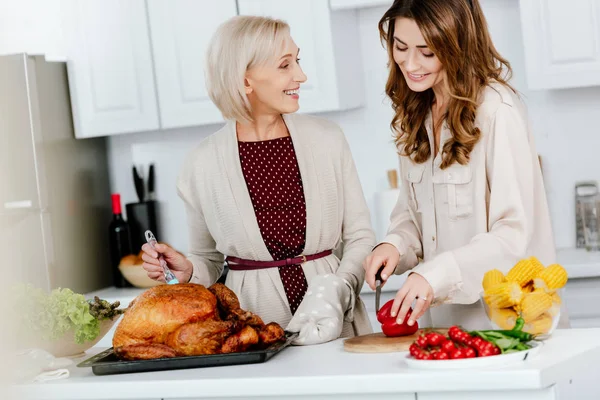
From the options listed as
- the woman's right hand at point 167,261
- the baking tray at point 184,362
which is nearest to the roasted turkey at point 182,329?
the baking tray at point 184,362

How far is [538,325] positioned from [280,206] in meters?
0.83

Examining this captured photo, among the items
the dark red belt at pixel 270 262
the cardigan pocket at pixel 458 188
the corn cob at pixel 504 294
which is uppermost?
the cardigan pocket at pixel 458 188

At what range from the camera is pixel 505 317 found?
151cm

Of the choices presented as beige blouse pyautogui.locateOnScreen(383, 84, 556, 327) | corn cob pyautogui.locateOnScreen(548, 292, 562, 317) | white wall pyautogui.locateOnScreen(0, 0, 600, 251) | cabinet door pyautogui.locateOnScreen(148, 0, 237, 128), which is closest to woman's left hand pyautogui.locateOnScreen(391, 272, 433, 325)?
beige blouse pyautogui.locateOnScreen(383, 84, 556, 327)

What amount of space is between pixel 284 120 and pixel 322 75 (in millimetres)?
1156

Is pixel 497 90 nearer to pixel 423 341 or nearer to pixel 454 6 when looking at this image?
pixel 454 6

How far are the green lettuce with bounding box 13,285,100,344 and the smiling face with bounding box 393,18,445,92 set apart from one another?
881 millimetres

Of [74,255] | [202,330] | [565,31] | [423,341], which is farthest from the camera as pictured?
[74,255]

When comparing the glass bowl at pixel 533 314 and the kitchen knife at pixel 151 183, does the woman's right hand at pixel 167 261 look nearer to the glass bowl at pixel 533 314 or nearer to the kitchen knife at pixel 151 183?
the glass bowl at pixel 533 314

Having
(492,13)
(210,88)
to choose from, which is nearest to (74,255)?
(210,88)

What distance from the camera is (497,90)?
1851mm

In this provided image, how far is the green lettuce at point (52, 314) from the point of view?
1.79 m

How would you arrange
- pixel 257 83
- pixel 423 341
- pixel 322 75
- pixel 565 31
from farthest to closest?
pixel 322 75 < pixel 565 31 < pixel 257 83 < pixel 423 341

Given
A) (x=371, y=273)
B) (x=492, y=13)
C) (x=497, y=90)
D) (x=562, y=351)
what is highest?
(x=492, y=13)
